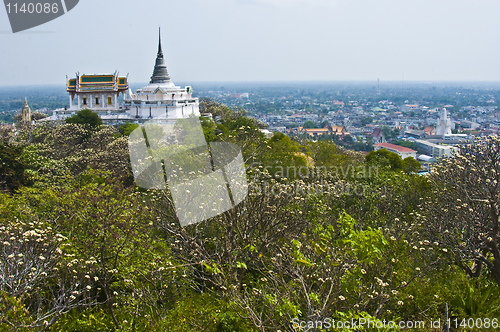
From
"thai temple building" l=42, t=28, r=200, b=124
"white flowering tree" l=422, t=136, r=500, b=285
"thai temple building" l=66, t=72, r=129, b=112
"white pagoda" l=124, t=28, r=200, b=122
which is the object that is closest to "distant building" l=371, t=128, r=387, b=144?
"thai temple building" l=42, t=28, r=200, b=124

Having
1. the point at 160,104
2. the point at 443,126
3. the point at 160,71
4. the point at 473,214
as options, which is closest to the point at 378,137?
the point at 443,126

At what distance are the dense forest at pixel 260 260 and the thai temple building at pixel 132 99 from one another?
74.3ft

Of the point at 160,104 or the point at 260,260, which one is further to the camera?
the point at 160,104

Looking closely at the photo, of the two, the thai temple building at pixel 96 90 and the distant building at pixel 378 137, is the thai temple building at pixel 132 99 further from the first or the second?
the distant building at pixel 378 137

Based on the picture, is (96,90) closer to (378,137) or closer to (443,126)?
(378,137)

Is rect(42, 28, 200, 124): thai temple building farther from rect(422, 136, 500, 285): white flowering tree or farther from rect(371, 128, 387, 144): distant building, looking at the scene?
rect(371, 128, 387, 144): distant building

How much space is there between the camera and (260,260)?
908 centimetres

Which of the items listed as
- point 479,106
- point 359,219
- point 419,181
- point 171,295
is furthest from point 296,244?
point 479,106

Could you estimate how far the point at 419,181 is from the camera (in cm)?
1392

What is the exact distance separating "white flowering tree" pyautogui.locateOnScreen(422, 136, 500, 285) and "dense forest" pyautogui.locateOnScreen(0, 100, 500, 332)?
4cm

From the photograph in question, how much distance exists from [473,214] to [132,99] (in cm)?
3106

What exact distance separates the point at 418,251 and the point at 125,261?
19.5 feet

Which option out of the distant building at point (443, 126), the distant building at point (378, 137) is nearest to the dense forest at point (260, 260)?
the distant building at point (378, 137)

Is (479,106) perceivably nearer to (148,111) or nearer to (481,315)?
(148,111)
